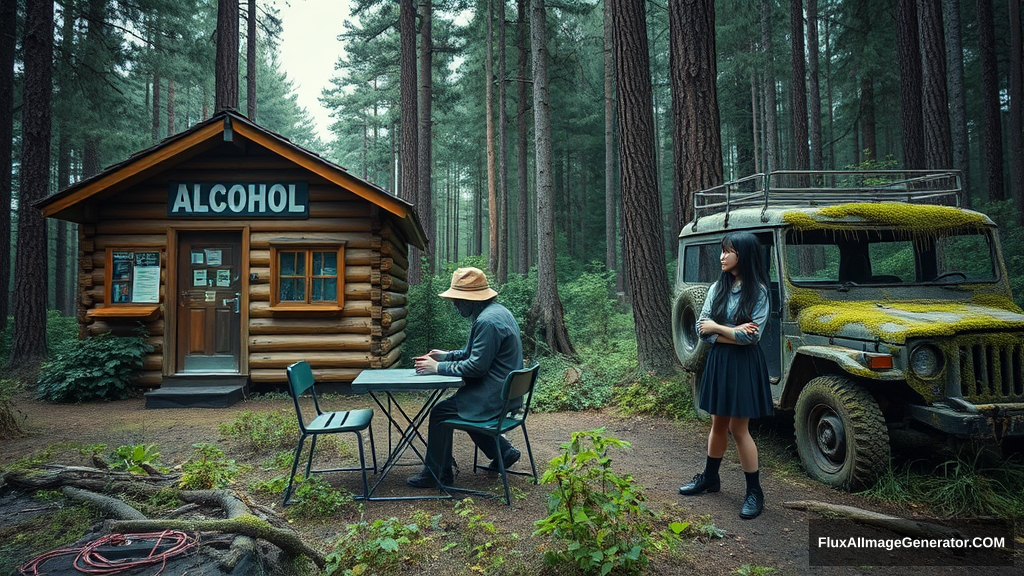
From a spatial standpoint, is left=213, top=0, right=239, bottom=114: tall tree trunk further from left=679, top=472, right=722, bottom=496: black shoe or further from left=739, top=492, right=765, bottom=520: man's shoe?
left=739, top=492, right=765, bottom=520: man's shoe

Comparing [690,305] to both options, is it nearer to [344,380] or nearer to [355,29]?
[344,380]

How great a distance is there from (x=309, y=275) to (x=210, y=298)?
1.75 meters

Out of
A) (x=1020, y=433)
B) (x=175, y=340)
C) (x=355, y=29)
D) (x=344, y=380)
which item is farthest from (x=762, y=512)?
(x=355, y=29)

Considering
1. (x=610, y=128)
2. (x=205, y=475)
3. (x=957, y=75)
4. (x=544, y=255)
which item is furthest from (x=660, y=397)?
(x=610, y=128)

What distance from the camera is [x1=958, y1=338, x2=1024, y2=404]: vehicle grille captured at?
13.2ft

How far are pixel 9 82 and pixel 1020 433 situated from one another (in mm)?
17929

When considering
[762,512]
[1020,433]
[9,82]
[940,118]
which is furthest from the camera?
[9,82]

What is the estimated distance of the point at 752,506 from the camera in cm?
408

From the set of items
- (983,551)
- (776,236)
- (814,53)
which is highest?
(814,53)

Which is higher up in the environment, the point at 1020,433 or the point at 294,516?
the point at 1020,433

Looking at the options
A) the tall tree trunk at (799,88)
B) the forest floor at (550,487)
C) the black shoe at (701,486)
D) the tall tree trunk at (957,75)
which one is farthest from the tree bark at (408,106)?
the tall tree trunk at (957,75)

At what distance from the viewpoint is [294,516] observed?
4211 millimetres

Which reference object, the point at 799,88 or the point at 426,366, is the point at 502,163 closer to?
the point at 799,88

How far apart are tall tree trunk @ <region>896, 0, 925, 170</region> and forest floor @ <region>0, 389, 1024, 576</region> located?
9301mm
